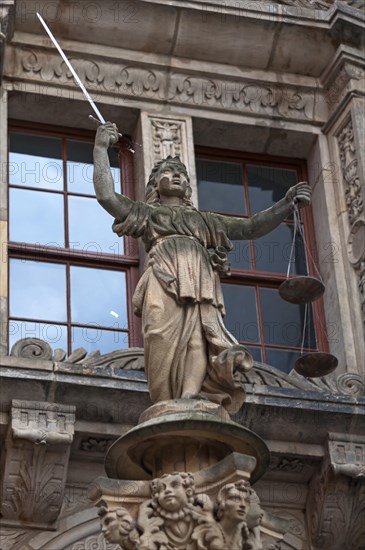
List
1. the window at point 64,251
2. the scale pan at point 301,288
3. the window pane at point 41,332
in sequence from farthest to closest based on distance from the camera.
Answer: the window at point 64,251
the window pane at point 41,332
the scale pan at point 301,288

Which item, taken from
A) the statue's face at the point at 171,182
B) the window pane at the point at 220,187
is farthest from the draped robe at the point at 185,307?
the window pane at the point at 220,187

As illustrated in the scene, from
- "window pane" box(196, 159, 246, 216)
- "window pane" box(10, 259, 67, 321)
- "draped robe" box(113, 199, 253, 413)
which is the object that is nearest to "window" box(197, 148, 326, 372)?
"window pane" box(196, 159, 246, 216)

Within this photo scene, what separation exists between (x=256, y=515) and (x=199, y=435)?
0.53m

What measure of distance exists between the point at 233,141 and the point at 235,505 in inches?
255

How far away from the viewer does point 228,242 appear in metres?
11.3

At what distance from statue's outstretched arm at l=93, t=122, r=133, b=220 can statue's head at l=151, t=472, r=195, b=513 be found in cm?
205

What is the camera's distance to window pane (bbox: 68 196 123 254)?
14.7m

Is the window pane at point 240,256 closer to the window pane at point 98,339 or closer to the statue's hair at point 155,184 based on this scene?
the window pane at point 98,339

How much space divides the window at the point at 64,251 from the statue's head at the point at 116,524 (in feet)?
13.8

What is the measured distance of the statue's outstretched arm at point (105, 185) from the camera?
1107 centimetres

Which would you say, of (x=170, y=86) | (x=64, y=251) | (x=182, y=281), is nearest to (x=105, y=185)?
(x=182, y=281)

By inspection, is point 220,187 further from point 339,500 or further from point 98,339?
point 339,500

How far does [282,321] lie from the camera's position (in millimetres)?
14719

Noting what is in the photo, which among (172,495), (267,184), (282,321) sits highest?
(267,184)
